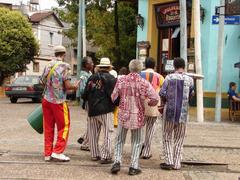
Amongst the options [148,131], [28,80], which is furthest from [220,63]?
[28,80]

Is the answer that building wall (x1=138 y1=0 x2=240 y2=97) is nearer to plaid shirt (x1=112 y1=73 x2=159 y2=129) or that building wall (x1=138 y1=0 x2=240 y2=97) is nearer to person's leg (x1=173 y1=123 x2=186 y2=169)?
person's leg (x1=173 y1=123 x2=186 y2=169)

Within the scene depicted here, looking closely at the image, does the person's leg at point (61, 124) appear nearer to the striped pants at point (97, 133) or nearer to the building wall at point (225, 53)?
the striped pants at point (97, 133)

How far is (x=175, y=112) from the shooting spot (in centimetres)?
853

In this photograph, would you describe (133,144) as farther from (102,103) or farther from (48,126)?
(48,126)

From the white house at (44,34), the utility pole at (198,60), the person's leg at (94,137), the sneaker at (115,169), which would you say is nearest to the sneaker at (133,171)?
the sneaker at (115,169)

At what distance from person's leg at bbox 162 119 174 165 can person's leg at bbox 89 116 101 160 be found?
1189mm

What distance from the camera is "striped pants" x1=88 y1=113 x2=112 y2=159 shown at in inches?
351

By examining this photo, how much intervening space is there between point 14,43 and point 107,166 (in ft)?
100.0

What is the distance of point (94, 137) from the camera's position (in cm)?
915

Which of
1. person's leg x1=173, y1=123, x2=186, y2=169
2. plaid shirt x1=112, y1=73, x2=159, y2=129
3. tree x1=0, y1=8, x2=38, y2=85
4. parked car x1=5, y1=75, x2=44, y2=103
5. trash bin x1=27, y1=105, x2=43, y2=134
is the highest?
tree x1=0, y1=8, x2=38, y2=85

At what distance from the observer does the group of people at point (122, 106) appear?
8.27m

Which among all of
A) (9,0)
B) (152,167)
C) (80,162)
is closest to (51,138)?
(80,162)

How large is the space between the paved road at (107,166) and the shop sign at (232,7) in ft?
11.6

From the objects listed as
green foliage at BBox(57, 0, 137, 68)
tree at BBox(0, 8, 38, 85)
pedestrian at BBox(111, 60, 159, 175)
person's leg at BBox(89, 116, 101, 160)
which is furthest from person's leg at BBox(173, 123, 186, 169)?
tree at BBox(0, 8, 38, 85)
